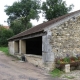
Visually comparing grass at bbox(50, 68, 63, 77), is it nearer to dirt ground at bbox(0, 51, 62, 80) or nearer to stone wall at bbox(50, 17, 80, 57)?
dirt ground at bbox(0, 51, 62, 80)

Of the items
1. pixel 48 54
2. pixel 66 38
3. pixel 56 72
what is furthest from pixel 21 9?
pixel 56 72

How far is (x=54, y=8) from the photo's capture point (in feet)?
127

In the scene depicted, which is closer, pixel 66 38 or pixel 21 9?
pixel 66 38

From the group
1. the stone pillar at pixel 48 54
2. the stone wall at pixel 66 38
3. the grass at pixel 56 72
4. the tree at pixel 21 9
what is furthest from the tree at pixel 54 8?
the grass at pixel 56 72

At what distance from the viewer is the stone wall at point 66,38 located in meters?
11.7

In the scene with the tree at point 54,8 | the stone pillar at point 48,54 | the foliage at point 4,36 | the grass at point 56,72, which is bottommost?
the grass at point 56,72

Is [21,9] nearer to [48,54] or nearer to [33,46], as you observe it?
[33,46]

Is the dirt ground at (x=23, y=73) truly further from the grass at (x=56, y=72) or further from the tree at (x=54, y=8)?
the tree at (x=54, y=8)

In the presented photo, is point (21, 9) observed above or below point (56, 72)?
above

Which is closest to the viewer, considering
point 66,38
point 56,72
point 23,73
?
point 23,73

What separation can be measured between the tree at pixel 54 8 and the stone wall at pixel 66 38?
84.6 feet

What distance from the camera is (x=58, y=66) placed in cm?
1132

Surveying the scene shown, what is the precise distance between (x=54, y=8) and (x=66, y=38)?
2739cm

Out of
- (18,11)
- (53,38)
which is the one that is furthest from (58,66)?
(18,11)
